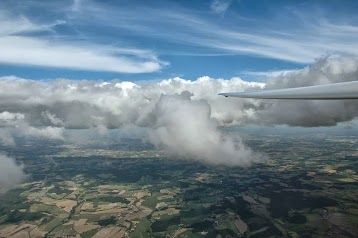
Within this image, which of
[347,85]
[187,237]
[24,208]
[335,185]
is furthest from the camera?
[335,185]

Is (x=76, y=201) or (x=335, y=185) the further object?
(x=335, y=185)

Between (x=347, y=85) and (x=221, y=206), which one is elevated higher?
(x=347, y=85)

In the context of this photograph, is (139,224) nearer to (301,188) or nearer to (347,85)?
(301,188)

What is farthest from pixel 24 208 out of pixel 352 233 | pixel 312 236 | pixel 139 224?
pixel 352 233

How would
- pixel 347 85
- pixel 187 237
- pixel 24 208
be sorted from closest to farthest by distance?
pixel 347 85 < pixel 187 237 < pixel 24 208

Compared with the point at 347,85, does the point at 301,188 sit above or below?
below

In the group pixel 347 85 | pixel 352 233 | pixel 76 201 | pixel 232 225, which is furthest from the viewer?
pixel 76 201

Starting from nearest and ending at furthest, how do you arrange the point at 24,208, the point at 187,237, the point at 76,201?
the point at 187,237 < the point at 24,208 < the point at 76,201

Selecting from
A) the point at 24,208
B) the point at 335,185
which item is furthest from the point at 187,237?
the point at 335,185

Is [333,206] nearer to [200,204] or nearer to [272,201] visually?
[272,201]
